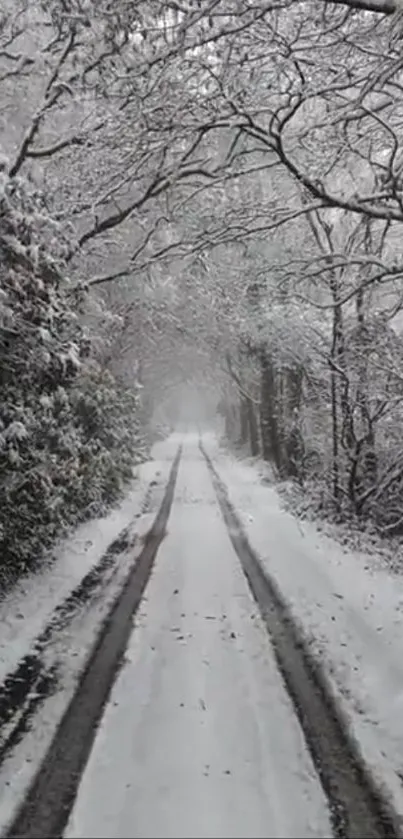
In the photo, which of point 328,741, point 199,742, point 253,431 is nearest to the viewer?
point 199,742

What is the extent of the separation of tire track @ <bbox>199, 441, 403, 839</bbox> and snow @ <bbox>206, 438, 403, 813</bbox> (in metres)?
0.11

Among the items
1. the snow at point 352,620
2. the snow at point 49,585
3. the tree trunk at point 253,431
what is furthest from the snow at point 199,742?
the tree trunk at point 253,431

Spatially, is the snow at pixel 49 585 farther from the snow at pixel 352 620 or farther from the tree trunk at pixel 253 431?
the tree trunk at pixel 253 431

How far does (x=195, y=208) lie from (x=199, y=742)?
10773 millimetres

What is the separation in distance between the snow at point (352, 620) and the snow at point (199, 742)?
1.81 ft

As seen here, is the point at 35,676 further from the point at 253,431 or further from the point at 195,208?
the point at 253,431

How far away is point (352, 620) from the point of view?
8.53 metres

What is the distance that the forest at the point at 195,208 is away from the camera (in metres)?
6.95

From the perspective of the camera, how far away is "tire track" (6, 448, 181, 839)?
4.30 meters

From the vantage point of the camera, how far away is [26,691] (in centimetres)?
633

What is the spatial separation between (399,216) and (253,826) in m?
5.84

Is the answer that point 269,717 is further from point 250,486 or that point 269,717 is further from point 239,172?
point 250,486

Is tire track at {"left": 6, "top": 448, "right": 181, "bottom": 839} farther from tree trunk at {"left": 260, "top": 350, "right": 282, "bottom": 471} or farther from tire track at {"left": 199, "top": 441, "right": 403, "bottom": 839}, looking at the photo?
tree trunk at {"left": 260, "top": 350, "right": 282, "bottom": 471}

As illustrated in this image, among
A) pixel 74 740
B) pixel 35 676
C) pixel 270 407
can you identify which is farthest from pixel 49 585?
pixel 270 407
